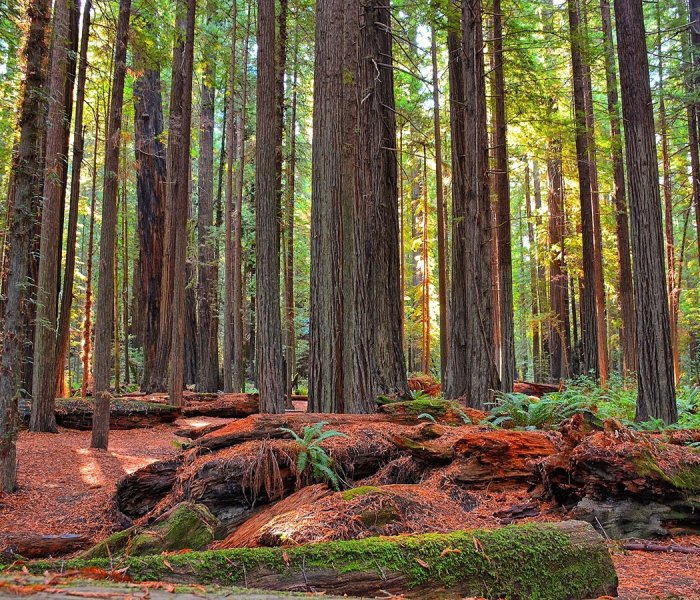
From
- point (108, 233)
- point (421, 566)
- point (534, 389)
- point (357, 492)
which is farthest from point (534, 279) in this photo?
point (421, 566)

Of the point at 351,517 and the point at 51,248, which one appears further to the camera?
the point at 51,248

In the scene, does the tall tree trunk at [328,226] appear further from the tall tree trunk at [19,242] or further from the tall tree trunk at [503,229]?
the tall tree trunk at [503,229]

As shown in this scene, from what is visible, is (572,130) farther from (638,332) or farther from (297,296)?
(297,296)

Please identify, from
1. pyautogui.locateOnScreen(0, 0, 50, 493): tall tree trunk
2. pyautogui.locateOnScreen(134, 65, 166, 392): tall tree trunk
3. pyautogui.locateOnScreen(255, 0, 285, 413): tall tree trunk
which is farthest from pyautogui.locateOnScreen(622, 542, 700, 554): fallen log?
pyautogui.locateOnScreen(134, 65, 166, 392): tall tree trunk

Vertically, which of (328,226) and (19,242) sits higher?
(328,226)

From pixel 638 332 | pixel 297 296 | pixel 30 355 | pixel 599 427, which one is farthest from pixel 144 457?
pixel 297 296

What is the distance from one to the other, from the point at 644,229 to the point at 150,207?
15874 millimetres

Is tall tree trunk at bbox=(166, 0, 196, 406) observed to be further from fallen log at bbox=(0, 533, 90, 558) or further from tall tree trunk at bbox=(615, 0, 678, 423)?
tall tree trunk at bbox=(615, 0, 678, 423)

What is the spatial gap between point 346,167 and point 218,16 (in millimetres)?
8939

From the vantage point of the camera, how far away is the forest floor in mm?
3673

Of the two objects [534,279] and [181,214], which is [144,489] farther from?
[534,279]

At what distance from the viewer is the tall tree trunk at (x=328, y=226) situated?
8.98 m

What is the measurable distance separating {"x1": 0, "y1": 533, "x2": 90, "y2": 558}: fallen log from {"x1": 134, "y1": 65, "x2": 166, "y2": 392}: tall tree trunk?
13.9 meters

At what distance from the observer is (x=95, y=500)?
6.64 m
